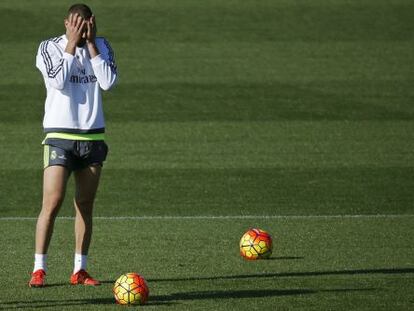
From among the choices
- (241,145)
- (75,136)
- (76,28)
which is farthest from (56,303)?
(241,145)

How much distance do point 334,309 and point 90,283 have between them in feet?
7.47

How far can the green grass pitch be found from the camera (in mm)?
11008

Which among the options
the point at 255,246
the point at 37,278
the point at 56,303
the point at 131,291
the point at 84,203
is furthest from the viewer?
the point at 255,246

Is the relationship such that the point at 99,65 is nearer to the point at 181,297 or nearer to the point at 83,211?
the point at 83,211

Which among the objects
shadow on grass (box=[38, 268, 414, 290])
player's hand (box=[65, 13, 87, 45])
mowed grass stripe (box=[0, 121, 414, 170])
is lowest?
shadow on grass (box=[38, 268, 414, 290])

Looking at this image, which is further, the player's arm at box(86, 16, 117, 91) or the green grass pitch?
the green grass pitch

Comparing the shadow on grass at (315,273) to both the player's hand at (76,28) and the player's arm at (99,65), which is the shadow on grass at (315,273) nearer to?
the player's arm at (99,65)

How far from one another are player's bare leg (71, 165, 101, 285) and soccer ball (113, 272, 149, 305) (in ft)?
3.07

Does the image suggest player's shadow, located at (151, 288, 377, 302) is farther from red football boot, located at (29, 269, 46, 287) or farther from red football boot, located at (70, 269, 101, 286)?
red football boot, located at (29, 269, 46, 287)

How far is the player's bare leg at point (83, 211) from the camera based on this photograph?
1052 cm

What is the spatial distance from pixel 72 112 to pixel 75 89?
0.21 metres

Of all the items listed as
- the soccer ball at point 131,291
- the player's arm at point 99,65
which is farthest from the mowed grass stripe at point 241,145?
the soccer ball at point 131,291

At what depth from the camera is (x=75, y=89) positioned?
10.4 m

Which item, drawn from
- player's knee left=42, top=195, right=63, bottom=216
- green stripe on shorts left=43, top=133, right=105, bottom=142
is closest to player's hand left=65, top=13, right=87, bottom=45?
green stripe on shorts left=43, top=133, right=105, bottom=142
